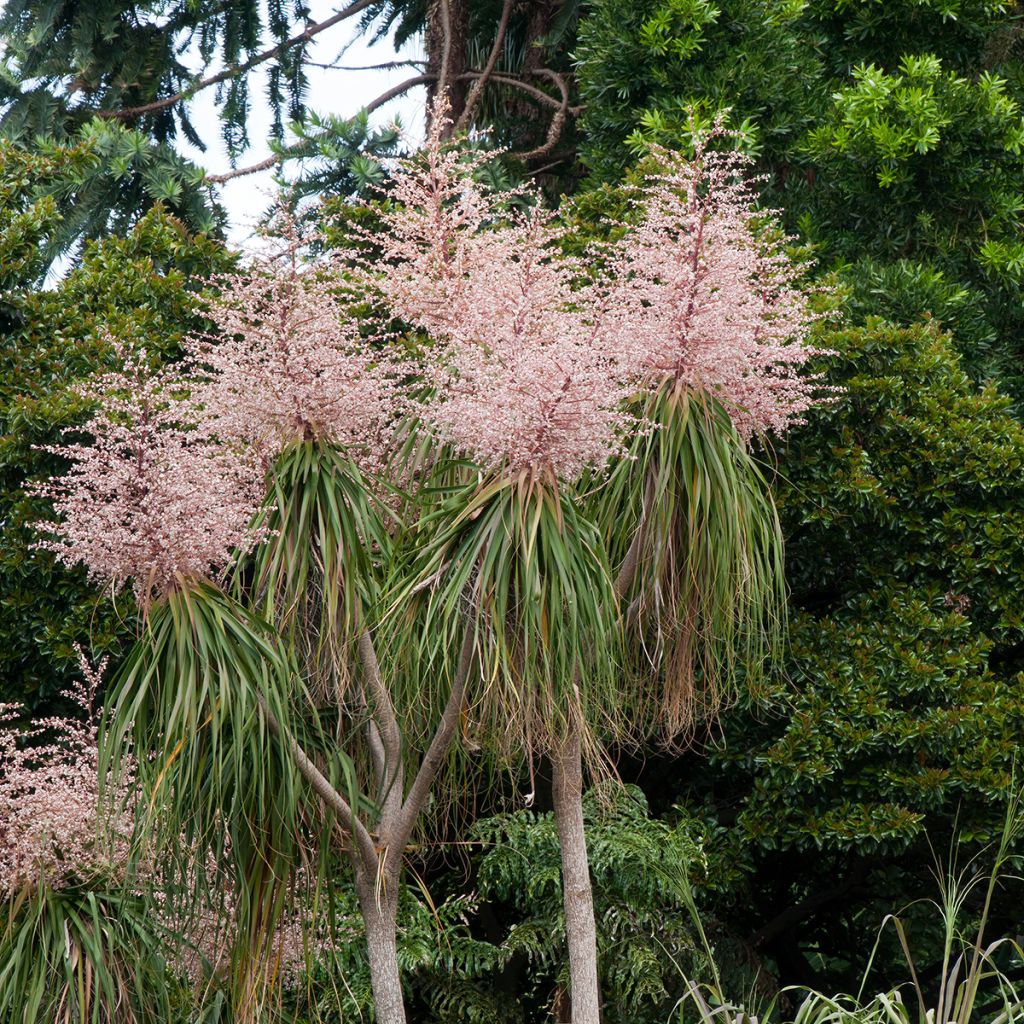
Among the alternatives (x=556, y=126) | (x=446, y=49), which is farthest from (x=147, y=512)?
(x=556, y=126)

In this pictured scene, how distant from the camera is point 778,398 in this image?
455 cm

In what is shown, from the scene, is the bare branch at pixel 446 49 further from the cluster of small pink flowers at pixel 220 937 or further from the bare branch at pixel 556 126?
the cluster of small pink flowers at pixel 220 937

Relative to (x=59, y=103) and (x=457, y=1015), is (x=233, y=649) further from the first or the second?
(x=59, y=103)

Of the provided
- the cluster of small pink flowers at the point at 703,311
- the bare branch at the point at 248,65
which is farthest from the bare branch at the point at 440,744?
the bare branch at the point at 248,65

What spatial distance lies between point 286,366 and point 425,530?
0.58m

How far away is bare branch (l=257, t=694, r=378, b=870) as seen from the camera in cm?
346

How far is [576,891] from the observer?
403 centimetres

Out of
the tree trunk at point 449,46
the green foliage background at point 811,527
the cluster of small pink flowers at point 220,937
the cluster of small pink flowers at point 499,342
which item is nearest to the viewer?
the cluster of small pink flowers at point 499,342

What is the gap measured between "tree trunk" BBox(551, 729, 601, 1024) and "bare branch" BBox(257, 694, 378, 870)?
0.55 meters

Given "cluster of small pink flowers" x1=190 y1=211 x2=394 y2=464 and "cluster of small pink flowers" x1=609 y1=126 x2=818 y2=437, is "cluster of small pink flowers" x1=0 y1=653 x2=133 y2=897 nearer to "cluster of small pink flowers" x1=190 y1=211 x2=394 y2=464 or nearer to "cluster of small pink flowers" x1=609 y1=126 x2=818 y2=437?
"cluster of small pink flowers" x1=190 y1=211 x2=394 y2=464

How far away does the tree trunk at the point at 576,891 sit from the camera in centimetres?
402

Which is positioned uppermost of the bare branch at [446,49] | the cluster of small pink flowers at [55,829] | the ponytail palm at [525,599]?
the bare branch at [446,49]

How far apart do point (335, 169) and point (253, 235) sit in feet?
15.4

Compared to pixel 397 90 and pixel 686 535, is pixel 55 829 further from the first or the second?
pixel 397 90
